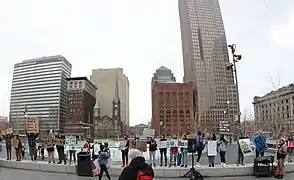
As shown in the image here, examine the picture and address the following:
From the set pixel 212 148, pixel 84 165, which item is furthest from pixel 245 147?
pixel 84 165

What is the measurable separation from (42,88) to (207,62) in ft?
286

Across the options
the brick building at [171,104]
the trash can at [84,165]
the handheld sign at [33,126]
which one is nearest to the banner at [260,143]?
the trash can at [84,165]

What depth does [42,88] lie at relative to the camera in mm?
172250

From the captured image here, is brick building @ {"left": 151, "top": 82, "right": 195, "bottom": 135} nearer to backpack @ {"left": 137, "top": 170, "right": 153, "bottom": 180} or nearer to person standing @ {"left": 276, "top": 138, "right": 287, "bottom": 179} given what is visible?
person standing @ {"left": 276, "top": 138, "right": 287, "bottom": 179}

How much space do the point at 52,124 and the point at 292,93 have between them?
108 meters

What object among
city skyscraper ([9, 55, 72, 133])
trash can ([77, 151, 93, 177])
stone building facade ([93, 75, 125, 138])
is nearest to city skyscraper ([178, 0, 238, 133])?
stone building facade ([93, 75, 125, 138])

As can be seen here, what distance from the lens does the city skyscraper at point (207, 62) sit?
97.6 meters

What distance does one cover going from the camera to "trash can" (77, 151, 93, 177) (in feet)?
55.1

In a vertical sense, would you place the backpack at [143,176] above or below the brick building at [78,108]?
below

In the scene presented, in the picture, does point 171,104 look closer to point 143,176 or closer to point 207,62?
point 207,62

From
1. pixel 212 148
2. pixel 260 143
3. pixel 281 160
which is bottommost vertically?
pixel 281 160

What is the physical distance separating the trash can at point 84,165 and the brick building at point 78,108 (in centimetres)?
13944

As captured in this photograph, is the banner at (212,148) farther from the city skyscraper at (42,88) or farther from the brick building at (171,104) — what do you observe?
the city skyscraper at (42,88)

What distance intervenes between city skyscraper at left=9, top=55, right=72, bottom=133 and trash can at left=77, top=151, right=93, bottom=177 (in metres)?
155
